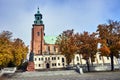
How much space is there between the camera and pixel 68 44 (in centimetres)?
5756

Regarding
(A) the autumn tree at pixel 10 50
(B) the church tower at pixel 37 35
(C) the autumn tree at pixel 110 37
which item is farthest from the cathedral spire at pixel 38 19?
(C) the autumn tree at pixel 110 37

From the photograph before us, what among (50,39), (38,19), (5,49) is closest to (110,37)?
(5,49)

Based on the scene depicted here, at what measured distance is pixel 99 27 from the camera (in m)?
50.7

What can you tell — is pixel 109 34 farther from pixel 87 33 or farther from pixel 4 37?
pixel 4 37

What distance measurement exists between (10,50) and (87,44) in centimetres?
1936

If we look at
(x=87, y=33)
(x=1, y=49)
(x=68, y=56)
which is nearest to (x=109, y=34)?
(x=87, y=33)

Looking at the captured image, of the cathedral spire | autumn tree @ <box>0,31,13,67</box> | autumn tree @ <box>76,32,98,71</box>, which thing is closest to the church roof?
the cathedral spire

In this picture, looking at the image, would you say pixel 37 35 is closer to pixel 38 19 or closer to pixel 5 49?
pixel 38 19

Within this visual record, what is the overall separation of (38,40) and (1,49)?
5040 cm

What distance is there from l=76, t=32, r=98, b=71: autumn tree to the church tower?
137 ft

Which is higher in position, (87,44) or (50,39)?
(50,39)

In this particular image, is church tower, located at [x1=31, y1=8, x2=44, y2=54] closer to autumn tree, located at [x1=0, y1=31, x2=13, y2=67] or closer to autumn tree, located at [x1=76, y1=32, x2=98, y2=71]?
autumn tree, located at [x1=0, y1=31, x2=13, y2=67]

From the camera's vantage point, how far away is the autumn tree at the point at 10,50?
47256 millimetres

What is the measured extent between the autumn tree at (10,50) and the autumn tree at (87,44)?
1721 centimetres
